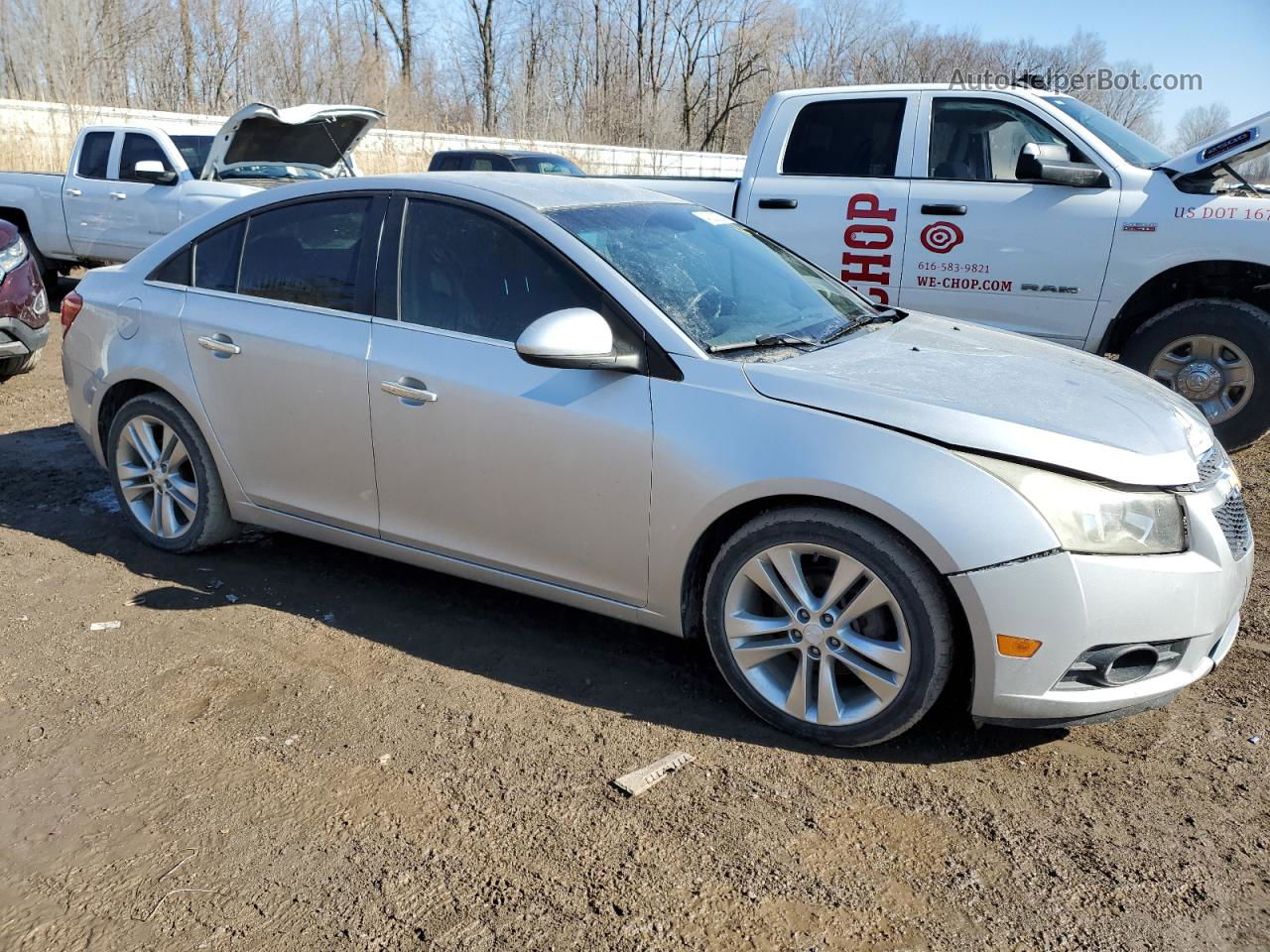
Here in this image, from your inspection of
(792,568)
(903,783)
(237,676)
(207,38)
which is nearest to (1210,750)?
(903,783)

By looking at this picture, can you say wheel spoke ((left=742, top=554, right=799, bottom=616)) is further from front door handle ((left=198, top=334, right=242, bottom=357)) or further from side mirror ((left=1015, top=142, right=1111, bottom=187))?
side mirror ((left=1015, top=142, right=1111, bottom=187))

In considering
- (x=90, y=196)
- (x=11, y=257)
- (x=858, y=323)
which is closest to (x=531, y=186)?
(x=858, y=323)

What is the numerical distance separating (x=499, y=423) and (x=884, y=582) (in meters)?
1.37

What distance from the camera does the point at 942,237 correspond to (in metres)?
6.77

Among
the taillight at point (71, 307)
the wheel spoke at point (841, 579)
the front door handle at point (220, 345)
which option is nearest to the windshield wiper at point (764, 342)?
the wheel spoke at point (841, 579)

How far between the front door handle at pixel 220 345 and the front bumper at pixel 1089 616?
291 cm

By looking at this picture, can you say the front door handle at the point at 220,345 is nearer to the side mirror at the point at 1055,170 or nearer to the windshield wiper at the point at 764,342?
the windshield wiper at the point at 764,342

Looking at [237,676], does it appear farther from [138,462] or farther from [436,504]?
[138,462]

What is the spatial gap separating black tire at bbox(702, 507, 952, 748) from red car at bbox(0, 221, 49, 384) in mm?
6194

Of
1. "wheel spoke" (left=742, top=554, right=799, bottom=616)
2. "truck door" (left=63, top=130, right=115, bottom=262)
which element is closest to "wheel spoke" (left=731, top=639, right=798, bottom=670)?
"wheel spoke" (left=742, top=554, right=799, bottom=616)

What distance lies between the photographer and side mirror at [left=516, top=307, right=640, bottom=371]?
11.0ft

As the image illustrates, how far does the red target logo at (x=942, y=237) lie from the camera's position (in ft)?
22.1

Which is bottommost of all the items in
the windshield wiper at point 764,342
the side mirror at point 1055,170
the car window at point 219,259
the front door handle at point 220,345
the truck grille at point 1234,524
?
the truck grille at point 1234,524

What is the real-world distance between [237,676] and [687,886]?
1875 millimetres
